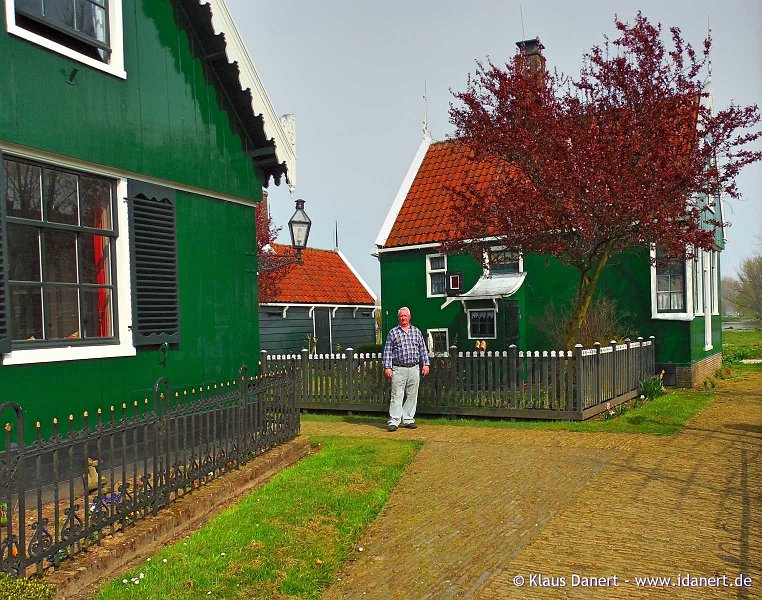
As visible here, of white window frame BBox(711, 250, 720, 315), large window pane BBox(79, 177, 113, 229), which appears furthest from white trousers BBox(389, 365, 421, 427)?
white window frame BBox(711, 250, 720, 315)

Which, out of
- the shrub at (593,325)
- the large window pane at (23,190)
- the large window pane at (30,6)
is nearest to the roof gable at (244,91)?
the large window pane at (30,6)

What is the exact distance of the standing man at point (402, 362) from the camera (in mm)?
11508

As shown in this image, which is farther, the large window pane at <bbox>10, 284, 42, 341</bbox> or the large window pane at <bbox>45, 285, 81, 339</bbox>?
the large window pane at <bbox>45, 285, 81, 339</bbox>

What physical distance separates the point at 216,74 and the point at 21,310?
446 cm

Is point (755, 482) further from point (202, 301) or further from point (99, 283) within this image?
point (99, 283)

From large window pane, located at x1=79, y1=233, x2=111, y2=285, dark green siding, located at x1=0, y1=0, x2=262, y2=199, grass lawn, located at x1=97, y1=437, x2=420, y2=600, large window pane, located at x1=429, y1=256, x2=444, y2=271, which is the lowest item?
grass lawn, located at x1=97, y1=437, x2=420, y2=600

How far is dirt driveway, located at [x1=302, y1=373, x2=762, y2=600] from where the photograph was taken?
16.2 feet

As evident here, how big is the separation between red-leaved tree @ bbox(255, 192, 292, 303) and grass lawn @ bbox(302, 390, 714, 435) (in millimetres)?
10334

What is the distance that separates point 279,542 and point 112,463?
1522 millimetres

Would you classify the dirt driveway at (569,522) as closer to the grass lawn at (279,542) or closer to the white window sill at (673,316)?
the grass lawn at (279,542)

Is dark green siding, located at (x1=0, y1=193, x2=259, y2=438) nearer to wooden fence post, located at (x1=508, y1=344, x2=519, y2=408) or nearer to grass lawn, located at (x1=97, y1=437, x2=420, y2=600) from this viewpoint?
grass lawn, located at (x1=97, y1=437, x2=420, y2=600)

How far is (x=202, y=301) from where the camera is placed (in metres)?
9.02

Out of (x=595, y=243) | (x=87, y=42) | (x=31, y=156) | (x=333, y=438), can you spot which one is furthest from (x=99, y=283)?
(x=595, y=243)

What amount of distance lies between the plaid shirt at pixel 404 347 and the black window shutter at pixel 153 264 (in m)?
4.16
